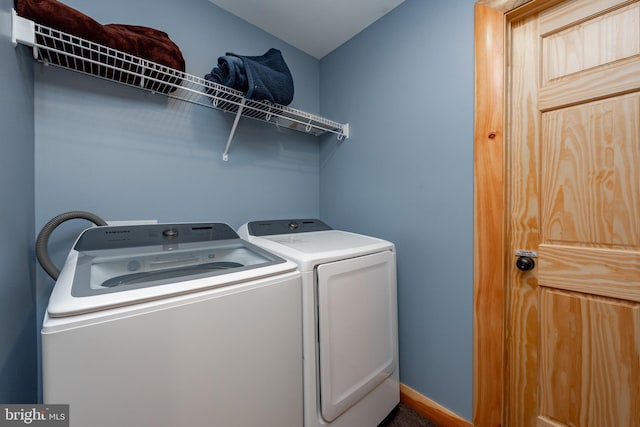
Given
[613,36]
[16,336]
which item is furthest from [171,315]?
[613,36]

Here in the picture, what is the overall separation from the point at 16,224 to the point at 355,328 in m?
1.41

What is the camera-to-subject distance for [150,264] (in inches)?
42.5

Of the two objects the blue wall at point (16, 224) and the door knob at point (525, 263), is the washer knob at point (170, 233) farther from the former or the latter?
the door knob at point (525, 263)

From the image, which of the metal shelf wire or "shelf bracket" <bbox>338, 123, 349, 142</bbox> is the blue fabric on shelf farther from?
"shelf bracket" <bbox>338, 123, 349, 142</bbox>

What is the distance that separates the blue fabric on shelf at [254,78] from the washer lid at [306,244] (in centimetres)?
79

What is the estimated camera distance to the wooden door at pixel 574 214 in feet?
3.13

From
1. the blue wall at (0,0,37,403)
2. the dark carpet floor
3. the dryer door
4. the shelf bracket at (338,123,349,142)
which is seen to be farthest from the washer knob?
the dark carpet floor

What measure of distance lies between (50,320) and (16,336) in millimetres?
592

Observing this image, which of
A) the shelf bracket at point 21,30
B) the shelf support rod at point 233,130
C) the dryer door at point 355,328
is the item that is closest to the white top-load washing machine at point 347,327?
the dryer door at point 355,328

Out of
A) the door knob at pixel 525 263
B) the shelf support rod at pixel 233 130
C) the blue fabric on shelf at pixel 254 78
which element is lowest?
the door knob at pixel 525 263

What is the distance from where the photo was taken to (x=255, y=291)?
872mm

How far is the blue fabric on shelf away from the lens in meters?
1.37

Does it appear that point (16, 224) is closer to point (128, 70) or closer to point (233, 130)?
point (128, 70)

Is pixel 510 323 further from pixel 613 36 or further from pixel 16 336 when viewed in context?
pixel 16 336
